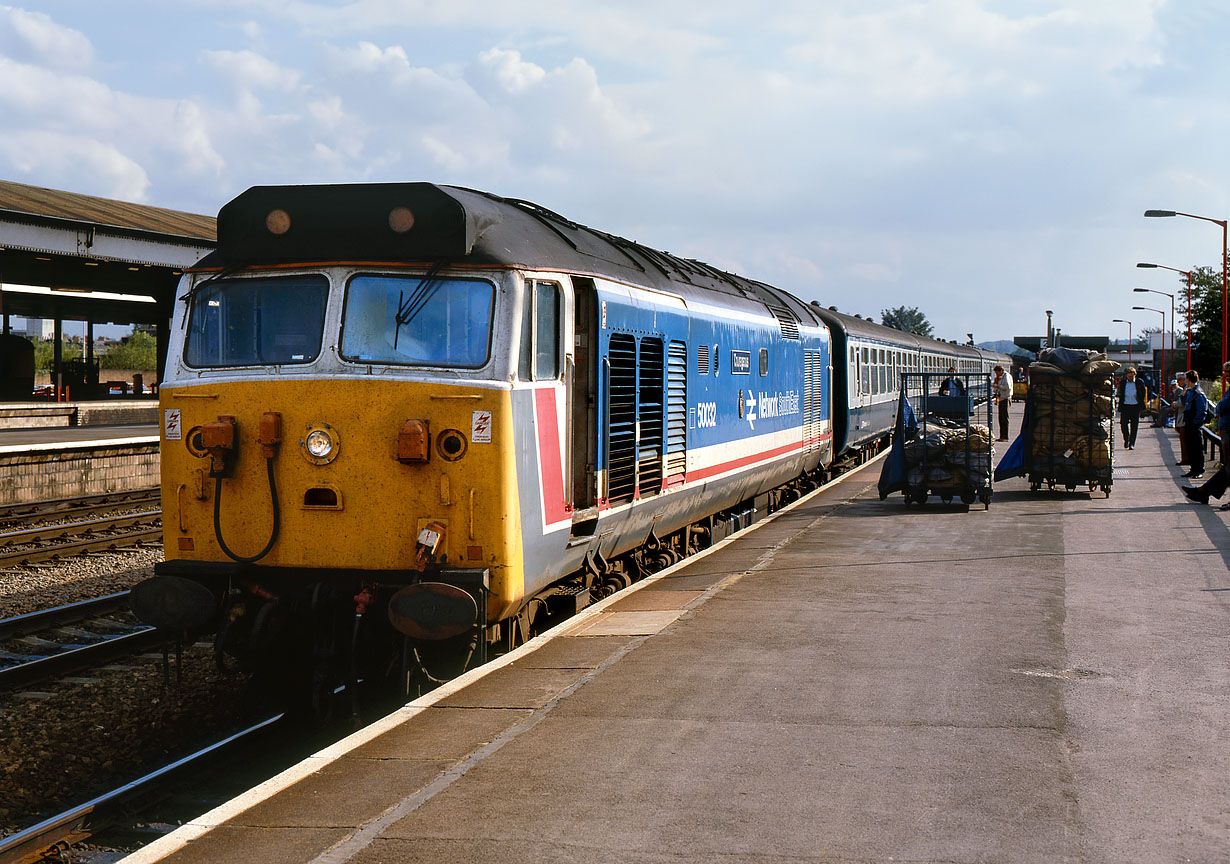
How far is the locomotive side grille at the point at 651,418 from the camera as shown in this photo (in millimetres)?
10508

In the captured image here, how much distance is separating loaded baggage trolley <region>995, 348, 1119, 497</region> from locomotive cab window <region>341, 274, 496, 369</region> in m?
12.7

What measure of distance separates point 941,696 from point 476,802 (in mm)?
3128

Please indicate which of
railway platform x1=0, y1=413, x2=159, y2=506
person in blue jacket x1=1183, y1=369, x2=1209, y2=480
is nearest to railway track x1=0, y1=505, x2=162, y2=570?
railway platform x1=0, y1=413, x2=159, y2=506

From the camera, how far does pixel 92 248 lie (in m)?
28.9

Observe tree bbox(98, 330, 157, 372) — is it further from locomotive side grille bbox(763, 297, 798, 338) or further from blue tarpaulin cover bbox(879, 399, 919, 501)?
blue tarpaulin cover bbox(879, 399, 919, 501)

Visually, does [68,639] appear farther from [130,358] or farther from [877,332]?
[130,358]

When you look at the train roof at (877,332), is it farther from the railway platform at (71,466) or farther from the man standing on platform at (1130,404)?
the railway platform at (71,466)

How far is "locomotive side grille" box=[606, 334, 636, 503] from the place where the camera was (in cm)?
970

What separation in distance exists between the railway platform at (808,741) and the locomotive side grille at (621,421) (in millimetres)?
1087

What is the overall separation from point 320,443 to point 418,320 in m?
1.01

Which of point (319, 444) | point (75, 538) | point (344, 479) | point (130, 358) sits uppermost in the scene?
point (130, 358)

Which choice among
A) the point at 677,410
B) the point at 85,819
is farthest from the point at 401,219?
the point at 677,410

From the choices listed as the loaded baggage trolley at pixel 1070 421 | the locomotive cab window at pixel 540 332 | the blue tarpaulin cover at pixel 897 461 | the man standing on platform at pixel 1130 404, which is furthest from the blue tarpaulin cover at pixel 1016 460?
the locomotive cab window at pixel 540 332

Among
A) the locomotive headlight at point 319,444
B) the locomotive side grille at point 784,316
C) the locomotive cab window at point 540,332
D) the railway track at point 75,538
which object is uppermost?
the locomotive side grille at point 784,316
